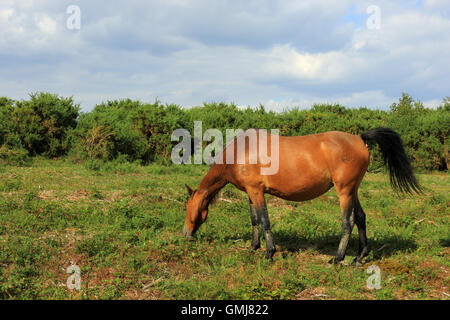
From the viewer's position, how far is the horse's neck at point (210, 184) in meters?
7.52

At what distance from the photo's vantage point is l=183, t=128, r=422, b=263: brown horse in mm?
6820

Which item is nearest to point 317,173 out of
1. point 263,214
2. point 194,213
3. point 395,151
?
point 263,214

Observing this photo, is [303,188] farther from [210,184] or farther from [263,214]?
[210,184]

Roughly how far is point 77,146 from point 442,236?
55.6 feet

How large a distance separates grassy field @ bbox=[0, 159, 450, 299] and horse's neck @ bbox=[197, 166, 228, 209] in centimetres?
100

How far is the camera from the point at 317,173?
22.5ft

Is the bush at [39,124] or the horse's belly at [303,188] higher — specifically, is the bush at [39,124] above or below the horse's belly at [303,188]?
above

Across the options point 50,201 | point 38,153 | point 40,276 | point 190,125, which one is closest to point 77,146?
point 38,153

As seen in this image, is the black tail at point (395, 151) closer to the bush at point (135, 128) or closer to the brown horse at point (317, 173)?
the brown horse at point (317, 173)

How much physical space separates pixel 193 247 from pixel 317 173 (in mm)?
2855
